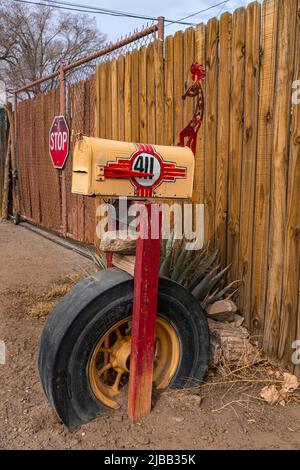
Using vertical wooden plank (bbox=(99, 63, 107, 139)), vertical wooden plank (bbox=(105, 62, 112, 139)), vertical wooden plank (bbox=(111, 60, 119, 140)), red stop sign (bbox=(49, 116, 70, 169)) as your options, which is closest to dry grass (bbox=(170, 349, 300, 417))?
vertical wooden plank (bbox=(111, 60, 119, 140))

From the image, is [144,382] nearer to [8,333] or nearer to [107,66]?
[8,333]

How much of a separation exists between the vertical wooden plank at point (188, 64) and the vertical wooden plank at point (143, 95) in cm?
68

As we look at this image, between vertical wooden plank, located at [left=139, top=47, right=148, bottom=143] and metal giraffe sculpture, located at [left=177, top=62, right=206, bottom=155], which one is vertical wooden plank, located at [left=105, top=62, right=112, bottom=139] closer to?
vertical wooden plank, located at [left=139, top=47, right=148, bottom=143]

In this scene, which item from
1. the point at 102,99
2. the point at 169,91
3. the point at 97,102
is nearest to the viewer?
the point at 169,91

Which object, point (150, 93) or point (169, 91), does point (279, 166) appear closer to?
point (169, 91)

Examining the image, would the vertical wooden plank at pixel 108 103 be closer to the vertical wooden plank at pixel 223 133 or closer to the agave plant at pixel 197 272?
the vertical wooden plank at pixel 223 133

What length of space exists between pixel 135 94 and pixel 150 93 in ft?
1.03

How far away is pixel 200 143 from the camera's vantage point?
12.3 feet

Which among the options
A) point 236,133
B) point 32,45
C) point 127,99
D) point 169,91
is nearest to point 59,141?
point 127,99

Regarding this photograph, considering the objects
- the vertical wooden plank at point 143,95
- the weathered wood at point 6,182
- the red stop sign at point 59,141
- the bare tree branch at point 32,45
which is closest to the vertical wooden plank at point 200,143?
the vertical wooden plank at point 143,95

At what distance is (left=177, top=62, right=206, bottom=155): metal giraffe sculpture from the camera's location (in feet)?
12.0

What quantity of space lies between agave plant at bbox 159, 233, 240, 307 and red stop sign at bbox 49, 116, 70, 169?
3904 mm

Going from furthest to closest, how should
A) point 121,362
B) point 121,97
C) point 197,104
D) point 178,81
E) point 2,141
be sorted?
point 2,141 → point 121,97 → point 178,81 → point 197,104 → point 121,362

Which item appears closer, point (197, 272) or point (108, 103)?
point (197, 272)
